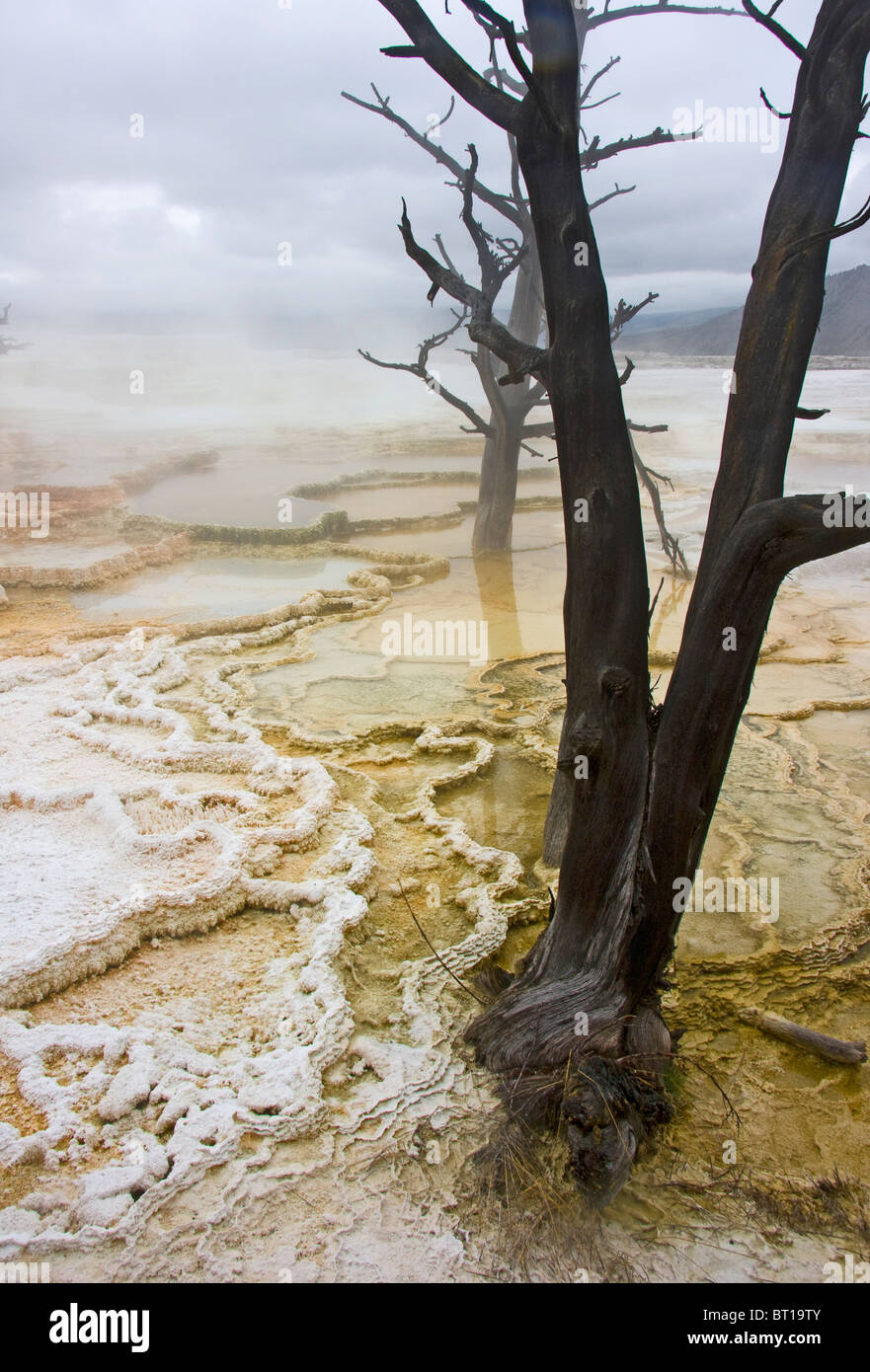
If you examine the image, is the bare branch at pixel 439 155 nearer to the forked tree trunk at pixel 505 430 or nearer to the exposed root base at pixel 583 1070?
the forked tree trunk at pixel 505 430

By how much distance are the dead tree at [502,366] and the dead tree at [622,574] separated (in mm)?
4691

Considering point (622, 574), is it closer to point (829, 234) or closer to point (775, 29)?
point (829, 234)

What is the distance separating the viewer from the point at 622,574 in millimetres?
2475

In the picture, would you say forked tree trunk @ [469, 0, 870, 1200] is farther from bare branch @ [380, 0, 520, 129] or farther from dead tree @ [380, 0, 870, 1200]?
bare branch @ [380, 0, 520, 129]

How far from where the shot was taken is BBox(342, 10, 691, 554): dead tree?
737 cm

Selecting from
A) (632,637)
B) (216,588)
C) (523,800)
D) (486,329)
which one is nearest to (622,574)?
(632,637)

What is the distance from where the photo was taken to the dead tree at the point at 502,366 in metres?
7.37

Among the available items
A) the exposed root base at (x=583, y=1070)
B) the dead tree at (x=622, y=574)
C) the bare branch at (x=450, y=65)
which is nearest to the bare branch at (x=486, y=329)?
the dead tree at (x=622, y=574)

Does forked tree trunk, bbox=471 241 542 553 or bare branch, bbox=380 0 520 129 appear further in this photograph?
forked tree trunk, bbox=471 241 542 553

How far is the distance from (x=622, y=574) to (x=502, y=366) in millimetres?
7572

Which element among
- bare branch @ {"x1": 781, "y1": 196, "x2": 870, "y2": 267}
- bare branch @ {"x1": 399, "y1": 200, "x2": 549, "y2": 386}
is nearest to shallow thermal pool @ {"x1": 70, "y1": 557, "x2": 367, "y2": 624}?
bare branch @ {"x1": 399, "y1": 200, "x2": 549, "y2": 386}

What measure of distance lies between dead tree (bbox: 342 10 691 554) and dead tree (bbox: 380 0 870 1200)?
469cm

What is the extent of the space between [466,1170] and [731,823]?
2.19 meters

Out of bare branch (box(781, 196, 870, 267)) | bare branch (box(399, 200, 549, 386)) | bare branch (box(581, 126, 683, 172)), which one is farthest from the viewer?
bare branch (box(581, 126, 683, 172))
